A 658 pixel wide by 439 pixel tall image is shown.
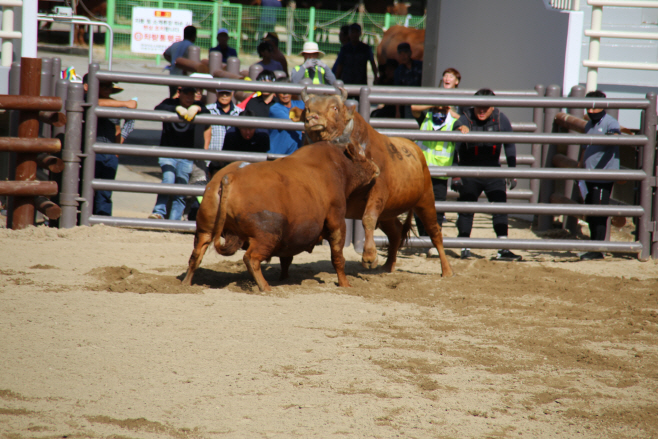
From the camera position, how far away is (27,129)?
6.58 metres

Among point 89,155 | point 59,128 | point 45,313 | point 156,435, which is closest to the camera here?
point 156,435

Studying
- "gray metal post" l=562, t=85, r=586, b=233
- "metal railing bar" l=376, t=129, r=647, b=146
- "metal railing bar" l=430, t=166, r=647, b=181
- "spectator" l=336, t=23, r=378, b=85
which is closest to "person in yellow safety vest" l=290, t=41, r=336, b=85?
"metal railing bar" l=376, t=129, r=647, b=146

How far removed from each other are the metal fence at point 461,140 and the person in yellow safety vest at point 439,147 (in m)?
0.43

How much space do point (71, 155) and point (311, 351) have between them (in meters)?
3.81

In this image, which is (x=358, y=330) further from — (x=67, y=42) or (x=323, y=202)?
(x=67, y=42)

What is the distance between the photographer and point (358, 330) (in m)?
4.27


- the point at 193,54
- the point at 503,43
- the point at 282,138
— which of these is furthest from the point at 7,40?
the point at 503,43

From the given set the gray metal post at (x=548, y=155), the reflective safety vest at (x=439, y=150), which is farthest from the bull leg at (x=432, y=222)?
the gray metal post at (x=548, y=155)

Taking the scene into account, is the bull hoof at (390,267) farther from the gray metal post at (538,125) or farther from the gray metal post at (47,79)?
the gray metal post at (47,79)

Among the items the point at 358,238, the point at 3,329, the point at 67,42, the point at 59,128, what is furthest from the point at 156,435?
the point at 67,42

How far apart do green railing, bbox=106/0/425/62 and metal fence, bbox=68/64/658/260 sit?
1787 cm

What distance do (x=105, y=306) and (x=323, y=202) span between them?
5.57ft

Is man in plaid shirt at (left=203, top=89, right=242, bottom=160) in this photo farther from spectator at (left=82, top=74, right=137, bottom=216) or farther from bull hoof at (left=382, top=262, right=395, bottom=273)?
bull hoof at (left=382, top=262, right=395, bottom=273)

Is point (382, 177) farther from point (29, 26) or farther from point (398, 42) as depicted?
point (398, 42)
